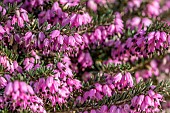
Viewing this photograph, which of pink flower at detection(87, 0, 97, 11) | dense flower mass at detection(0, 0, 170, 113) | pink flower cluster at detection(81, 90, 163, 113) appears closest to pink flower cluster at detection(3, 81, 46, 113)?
dense flower mass at detection(0, 0, 170, 113)

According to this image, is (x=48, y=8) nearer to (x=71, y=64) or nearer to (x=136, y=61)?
(x=71, y=64)

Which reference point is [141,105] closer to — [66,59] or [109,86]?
[109,86]

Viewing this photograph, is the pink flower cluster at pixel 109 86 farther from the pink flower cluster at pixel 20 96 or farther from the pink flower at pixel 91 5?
the pink flower at pixel 91 5

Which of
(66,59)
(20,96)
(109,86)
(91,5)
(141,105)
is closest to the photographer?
(20,96)

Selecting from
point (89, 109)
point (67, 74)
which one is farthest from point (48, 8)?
point (89, 109)

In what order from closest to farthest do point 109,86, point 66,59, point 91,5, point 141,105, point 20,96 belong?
point 20,96 → point 141,105 → point 109,86 → point 66,59 → point 91,5

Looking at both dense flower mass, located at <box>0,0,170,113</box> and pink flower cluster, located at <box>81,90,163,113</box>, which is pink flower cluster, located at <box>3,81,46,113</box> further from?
pink flower cluster, located at <box>81,90,163,113</box>

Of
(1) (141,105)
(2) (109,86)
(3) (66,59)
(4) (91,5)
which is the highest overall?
(4) (91,5)

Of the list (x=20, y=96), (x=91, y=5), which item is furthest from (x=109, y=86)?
(x=91, y=5)

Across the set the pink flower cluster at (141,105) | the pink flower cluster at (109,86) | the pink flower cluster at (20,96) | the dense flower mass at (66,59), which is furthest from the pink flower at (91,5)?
the pink flower cluster at (20,96)
